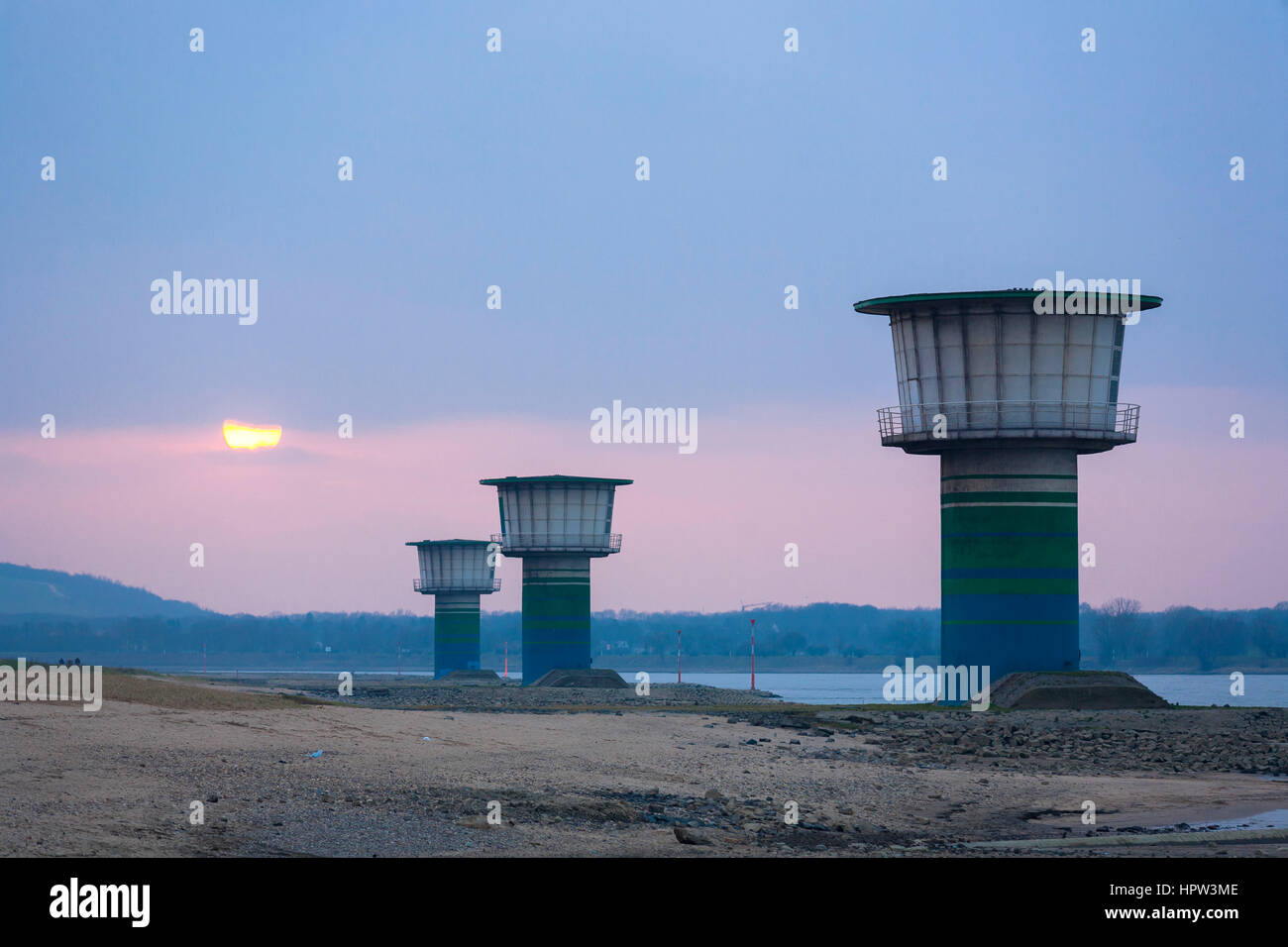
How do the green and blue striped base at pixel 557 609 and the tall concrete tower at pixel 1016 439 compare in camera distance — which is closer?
the tall concrete tower at pixel 1016 439

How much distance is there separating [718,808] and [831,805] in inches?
93.6

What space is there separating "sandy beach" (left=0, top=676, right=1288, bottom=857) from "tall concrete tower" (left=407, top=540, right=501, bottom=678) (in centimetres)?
7342

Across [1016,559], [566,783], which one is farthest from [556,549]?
[566,783]

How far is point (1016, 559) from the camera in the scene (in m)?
50.2

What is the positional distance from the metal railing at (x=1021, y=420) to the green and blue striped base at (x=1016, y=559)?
0.93 meters

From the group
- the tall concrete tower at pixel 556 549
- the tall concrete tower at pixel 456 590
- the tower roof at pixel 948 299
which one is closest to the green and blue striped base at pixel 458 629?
the tall concrete tower at pixel 456 590

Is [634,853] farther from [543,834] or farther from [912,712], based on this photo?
[912,712]

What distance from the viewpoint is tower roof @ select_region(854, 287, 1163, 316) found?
49.5 metres

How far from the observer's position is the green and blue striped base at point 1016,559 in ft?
165

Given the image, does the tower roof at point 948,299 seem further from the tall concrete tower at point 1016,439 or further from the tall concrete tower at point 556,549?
the tall concrete tower at point 556,549

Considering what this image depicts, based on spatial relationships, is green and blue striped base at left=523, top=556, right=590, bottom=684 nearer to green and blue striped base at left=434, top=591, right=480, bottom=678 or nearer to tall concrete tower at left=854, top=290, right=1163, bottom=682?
green and blue striped base at left=434, top=591, right=480, bottom=678
